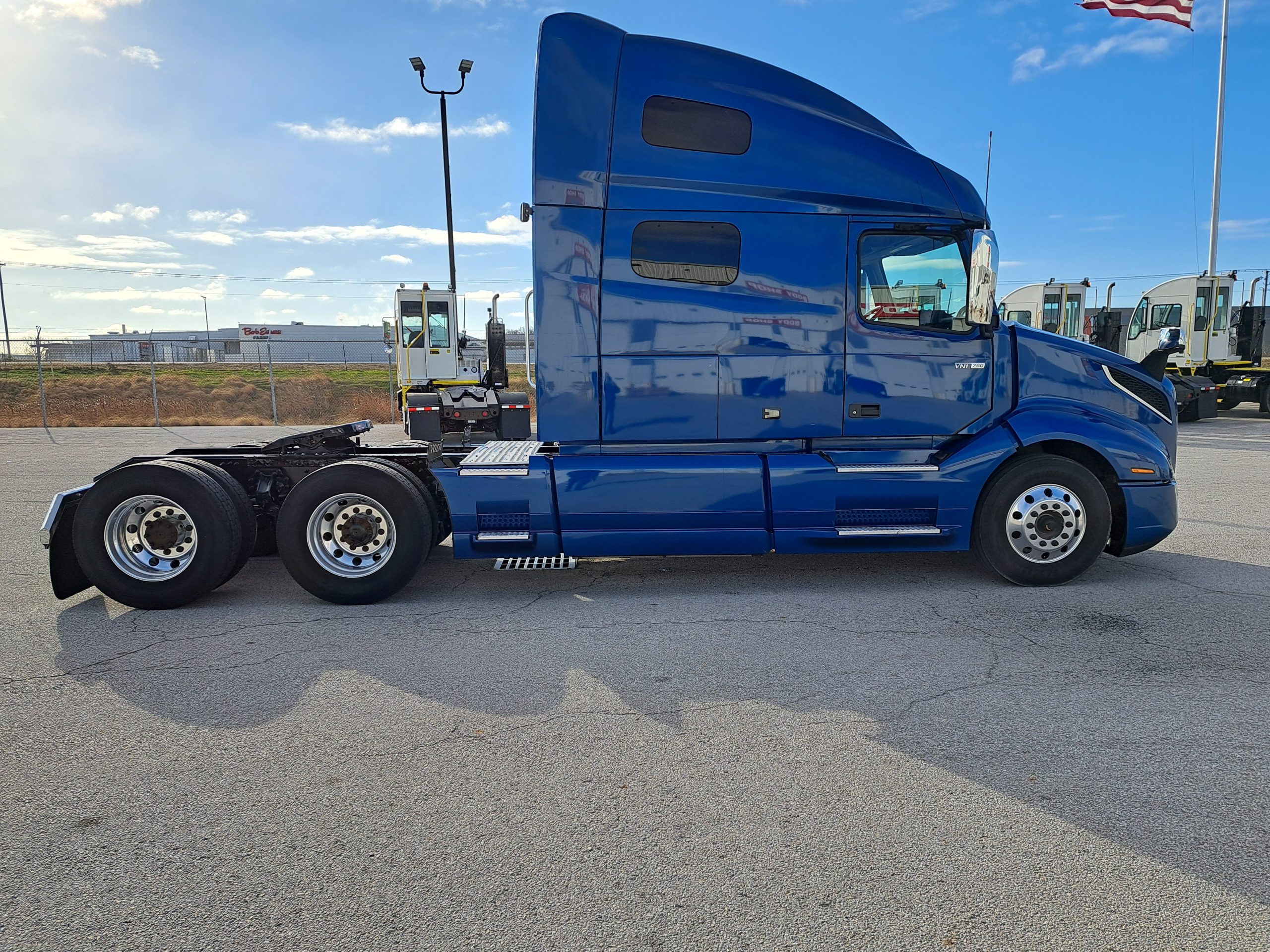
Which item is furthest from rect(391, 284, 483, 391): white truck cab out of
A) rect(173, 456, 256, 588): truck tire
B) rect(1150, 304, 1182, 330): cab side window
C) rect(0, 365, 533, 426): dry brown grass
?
rect(1150, 304, 1182, 330): cab side window

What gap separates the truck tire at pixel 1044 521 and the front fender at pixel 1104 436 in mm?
180

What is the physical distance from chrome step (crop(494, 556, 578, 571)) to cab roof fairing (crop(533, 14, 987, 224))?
245 centimetres

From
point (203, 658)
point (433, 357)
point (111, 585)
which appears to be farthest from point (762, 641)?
point (433, 357)

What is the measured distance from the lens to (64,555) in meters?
5.42

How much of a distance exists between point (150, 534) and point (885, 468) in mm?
5054

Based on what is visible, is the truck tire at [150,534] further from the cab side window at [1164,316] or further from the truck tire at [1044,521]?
the cab side window at [1164,316]

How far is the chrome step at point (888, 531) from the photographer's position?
5.62 metres

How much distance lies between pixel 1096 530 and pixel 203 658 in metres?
5.79

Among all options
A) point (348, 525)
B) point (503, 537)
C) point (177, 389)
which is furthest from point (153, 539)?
point (177, 389)

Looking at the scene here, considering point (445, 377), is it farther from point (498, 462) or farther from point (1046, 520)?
point (1046, 520)

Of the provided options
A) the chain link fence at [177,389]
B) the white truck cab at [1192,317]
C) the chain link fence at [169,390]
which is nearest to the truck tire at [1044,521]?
the chain link fence at [177,389]

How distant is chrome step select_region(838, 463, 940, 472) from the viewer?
18.6 feet

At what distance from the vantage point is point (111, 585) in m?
5.32

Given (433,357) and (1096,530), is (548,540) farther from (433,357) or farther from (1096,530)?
(433,357)
